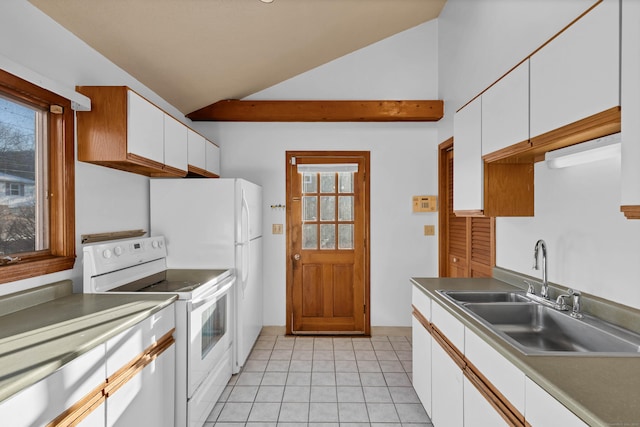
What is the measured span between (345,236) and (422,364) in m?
1.77

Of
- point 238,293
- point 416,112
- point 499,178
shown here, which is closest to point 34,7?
point 238,293

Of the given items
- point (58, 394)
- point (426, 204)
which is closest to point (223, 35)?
point (58, 394)

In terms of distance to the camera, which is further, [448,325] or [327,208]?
[327,208]

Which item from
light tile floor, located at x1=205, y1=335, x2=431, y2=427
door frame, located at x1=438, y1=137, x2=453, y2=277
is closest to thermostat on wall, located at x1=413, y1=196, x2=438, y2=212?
door frame, located at x1=438, y1=137, x2=453, y2=277

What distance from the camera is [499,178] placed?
1.98 meters

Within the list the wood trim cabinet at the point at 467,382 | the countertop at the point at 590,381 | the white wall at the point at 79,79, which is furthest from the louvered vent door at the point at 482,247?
the white wall at the point at 79,79

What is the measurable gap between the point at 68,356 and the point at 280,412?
1637 mm

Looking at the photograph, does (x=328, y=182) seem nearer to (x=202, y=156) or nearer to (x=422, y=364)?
(x=202, y=156)

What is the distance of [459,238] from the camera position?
333 centimetres

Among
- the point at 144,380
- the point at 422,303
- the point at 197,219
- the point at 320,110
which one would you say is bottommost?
the point at 144,380

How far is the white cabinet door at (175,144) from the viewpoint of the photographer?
251 cm

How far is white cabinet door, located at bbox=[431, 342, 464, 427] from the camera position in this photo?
1.69 m

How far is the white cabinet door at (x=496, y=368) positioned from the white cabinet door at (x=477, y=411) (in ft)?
0.34

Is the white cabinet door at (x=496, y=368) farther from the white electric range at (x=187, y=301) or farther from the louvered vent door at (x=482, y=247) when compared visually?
the white electric range at (x=187, y=301)
